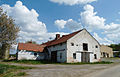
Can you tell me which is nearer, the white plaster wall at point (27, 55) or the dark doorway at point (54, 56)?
the white plaster wall at point (27, 55)

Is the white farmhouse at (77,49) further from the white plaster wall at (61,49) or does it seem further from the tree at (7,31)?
the tree at (7,31)

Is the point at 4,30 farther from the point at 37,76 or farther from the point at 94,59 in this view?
the point at 94,59

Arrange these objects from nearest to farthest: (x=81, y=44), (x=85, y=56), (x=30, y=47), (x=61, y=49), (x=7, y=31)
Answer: (x=7, y=31), (x=61, y=49), (x=81, y=44), (x=85, y=56), (x=30, y=47)

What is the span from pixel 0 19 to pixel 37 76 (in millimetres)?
17446

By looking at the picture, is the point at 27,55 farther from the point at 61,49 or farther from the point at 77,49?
the point at 77,49

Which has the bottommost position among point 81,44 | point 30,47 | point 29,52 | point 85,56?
point 85,56

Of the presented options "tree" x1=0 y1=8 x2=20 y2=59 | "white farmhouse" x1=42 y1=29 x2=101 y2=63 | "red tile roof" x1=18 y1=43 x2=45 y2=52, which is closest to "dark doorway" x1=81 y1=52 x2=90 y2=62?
"white farmhouse" x1=42 y1=29 x2=101 y2=63

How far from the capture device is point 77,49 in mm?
28578

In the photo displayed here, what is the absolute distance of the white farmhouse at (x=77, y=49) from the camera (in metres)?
27.4

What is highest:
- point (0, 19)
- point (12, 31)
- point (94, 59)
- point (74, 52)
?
point (0, 19)

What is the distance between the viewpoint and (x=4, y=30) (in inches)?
938

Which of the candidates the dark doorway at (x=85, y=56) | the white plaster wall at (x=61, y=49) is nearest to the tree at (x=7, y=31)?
the white plaster wall at (x=61, y=49)

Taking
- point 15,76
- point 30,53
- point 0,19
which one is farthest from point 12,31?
point 15,76

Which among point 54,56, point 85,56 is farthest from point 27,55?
point 85,56
